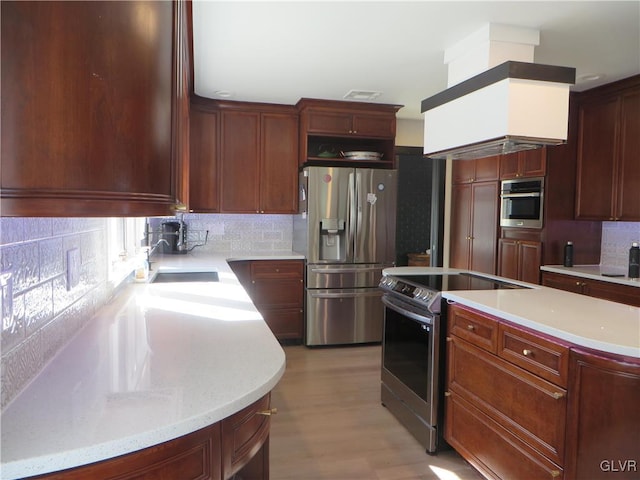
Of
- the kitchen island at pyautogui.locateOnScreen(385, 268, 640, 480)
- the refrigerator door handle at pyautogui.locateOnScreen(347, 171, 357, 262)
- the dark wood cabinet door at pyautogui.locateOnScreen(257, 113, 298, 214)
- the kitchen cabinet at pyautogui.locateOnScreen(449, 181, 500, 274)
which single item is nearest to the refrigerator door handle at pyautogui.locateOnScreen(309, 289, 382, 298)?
the refrigerator door handle at pyautogui.locateOnScreen(347, 171, 357, 262)

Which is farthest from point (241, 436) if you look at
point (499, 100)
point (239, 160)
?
point (239, 160)

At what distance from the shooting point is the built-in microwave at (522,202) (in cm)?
400

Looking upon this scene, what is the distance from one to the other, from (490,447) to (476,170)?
328cm

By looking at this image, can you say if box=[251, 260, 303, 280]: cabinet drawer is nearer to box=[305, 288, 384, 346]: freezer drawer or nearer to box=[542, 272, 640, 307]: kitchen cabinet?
box=[305, 288, 384, 346]: freezer drawer

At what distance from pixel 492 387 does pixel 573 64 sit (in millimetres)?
2566

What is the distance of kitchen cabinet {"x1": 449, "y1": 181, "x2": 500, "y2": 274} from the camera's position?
4.50 m

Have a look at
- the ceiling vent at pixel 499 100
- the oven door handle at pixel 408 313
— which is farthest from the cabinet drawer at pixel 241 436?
the ceiling vent at pixel 499 100

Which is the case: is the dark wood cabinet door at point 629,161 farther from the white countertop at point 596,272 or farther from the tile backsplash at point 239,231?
the tile backsplash at point 239,231

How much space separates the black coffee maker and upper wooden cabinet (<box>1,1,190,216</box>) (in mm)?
3622

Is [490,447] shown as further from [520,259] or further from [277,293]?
[277,293]

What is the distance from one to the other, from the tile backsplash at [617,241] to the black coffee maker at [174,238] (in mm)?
4071

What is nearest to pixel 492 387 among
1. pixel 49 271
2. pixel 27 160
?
pixel 49 271

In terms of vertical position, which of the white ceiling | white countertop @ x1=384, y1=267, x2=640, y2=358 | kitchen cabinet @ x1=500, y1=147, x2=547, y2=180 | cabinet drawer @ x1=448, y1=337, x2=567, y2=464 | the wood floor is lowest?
the wood floor

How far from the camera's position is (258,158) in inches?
183
